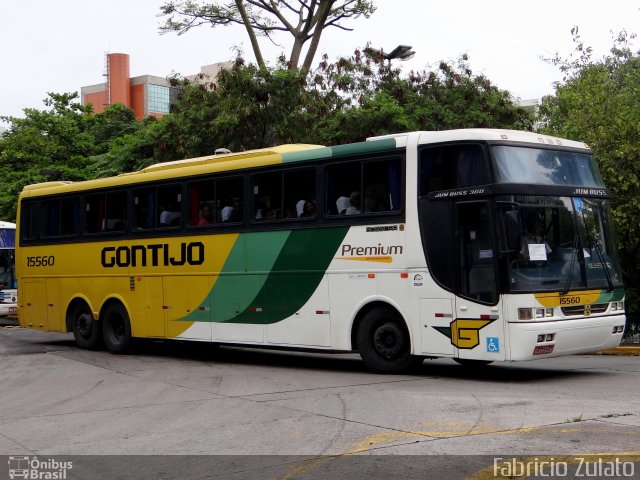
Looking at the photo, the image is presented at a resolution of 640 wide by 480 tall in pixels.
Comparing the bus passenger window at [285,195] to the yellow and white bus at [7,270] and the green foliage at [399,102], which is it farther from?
the yellow and white bus at [7,270]

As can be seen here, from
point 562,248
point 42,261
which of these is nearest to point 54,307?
point 42,261

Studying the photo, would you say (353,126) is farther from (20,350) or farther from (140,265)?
(20,350)

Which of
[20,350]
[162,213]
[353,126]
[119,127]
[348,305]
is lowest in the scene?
[20,350]

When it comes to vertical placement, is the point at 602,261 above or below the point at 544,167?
below

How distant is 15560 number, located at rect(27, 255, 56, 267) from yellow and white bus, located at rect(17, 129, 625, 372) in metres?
2.41

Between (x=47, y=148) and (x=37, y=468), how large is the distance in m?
37.5

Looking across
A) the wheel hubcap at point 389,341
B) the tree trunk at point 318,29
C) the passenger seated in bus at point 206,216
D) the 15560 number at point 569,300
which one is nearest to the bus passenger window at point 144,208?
the passenger seated in bus at point 206,216

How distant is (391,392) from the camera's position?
11.4m

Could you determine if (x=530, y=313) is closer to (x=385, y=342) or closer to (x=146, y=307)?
(x=385, y=342)

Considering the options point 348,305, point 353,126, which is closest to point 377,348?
point 348,305

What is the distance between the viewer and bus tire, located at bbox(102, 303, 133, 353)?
727 inches

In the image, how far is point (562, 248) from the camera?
41.0 feet

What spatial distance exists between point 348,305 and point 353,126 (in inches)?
432

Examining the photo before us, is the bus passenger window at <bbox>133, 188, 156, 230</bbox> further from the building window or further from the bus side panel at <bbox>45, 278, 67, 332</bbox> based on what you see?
the building window
